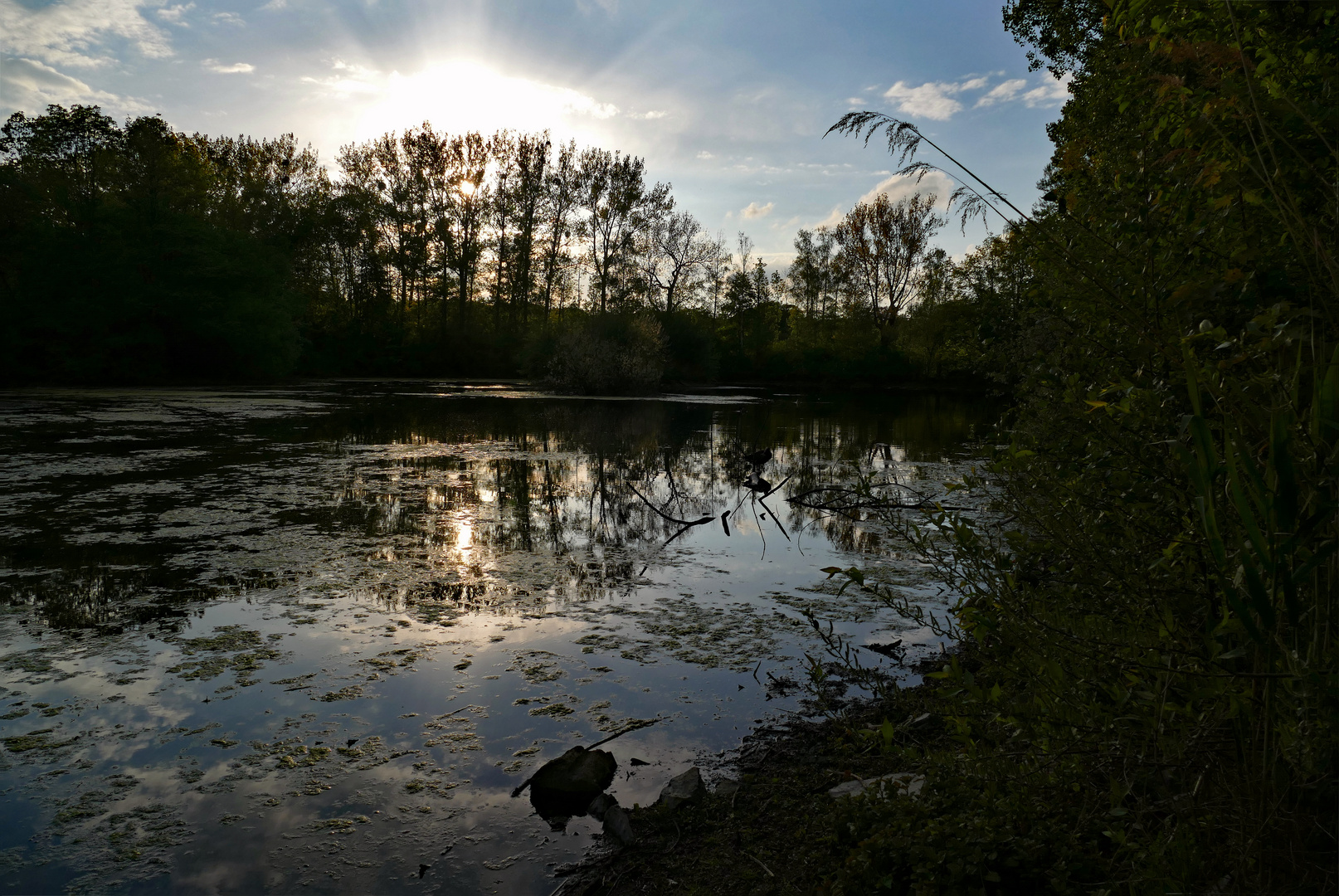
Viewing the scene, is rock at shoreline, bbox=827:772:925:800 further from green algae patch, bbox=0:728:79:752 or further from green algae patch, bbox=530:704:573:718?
green algae patch, bbox=0:728:79:752

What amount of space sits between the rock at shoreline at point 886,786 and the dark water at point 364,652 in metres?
0.66

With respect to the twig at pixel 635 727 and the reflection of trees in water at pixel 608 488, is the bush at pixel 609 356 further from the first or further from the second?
the twig at pixel 635 727

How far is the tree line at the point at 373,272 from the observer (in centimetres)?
2986

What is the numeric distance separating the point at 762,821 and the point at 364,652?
2.78 meters

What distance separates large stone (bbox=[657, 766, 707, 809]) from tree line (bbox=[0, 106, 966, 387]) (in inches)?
1086

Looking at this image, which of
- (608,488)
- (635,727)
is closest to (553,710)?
(635,727)

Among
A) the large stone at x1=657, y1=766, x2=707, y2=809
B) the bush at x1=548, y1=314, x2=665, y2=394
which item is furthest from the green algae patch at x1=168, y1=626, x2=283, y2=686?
the bush at x1=548, y1=314, x2=665, y2=394

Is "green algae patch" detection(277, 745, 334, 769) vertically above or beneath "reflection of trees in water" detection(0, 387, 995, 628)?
beneath

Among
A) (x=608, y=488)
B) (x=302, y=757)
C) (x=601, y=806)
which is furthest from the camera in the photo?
(x=608, y=488)

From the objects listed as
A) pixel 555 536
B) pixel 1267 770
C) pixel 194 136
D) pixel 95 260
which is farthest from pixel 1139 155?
pixel 194 136

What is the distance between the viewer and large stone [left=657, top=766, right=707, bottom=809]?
312cm

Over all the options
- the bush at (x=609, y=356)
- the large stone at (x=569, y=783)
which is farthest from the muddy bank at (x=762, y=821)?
the bush at (x=609, y=356)

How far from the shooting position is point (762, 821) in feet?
9.87

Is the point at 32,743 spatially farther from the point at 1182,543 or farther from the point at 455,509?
the point at 455,509
